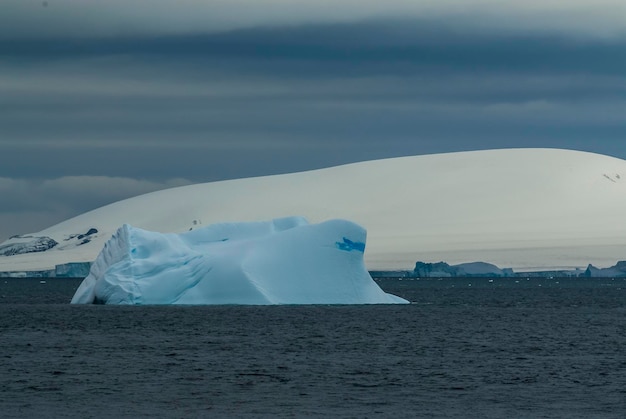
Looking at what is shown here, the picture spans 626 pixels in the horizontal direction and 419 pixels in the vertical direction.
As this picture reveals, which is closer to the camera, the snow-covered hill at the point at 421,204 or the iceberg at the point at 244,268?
the iceberg at the point at 244,268

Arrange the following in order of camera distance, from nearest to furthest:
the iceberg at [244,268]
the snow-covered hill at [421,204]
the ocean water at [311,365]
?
the ocean water at [311,365]
the iceberg at [244,268]
the snow-covered hill at [421,204]

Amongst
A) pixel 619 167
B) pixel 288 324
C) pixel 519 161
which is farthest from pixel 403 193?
pixel 288 324

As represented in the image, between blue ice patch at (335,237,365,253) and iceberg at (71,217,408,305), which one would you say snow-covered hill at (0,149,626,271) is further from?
blue ice patch at (335,237,365,253)

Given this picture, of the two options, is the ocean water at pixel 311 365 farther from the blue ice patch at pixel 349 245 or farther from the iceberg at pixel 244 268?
the blue ice patch at pixel 349 245

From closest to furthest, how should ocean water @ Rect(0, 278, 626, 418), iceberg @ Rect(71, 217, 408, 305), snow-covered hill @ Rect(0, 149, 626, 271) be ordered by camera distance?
1. ocean water @ Rect(0, 278, 626, 418)
2. iceberg @ Rect(71, 217, 408, 305)
3. snow-covered hill @ Rect(0, 149, 626, 271)

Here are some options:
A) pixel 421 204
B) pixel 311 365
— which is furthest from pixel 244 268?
pixel 421 204

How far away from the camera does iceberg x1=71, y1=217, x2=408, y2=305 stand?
55750mm

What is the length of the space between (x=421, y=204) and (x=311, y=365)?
141026 millimetres

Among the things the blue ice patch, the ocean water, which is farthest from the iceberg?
the ocean water

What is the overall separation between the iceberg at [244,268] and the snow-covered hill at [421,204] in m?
98.5

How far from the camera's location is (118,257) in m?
56.2

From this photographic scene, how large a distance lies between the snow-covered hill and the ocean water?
341 ft

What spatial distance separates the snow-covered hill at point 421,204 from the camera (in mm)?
164625

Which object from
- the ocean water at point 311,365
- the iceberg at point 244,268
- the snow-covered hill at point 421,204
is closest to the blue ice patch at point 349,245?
the iceberg at point 244,268
